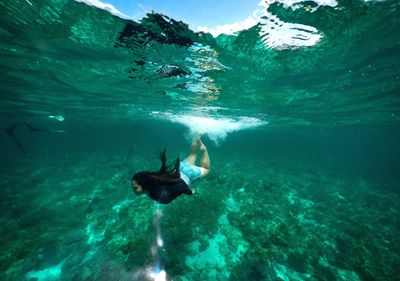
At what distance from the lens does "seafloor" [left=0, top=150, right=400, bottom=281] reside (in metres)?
8.73

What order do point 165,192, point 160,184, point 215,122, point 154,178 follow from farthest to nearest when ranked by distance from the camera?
point 215,122 → point 165,192 → point 160,184 → point 154,178

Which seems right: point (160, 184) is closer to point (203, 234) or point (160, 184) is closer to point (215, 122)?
point (203, 234)

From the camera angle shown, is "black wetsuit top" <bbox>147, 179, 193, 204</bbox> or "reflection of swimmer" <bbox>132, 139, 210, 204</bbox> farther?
"black wetsuit top" <bbox>147, 179, 193, 204</bbox>

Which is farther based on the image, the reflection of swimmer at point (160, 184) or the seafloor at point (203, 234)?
the seafloor at point (203, 234)

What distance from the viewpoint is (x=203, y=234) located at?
10.8 metres

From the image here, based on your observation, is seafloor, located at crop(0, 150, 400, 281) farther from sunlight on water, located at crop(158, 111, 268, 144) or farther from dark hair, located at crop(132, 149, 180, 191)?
sunlight on water, located at crop(158, 111, 268, 144)

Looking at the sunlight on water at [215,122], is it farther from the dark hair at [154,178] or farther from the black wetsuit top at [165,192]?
the dark hair at [154,178]

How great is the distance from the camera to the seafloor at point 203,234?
873 centimetres

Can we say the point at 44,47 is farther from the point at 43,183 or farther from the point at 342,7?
the point at 342,7

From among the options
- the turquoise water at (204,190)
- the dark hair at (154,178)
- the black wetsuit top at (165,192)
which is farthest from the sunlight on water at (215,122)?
the dark hair at (154,178)

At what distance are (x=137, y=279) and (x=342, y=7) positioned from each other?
13554mm

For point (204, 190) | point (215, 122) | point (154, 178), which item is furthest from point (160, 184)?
point (215, 122)

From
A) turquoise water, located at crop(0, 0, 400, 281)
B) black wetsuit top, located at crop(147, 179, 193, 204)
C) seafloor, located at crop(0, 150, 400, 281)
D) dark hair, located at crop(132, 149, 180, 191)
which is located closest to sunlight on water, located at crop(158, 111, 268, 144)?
turquoise water, located at crop(0, 0, 400, 281)

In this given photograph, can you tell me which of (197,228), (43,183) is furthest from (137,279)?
(43,183)
